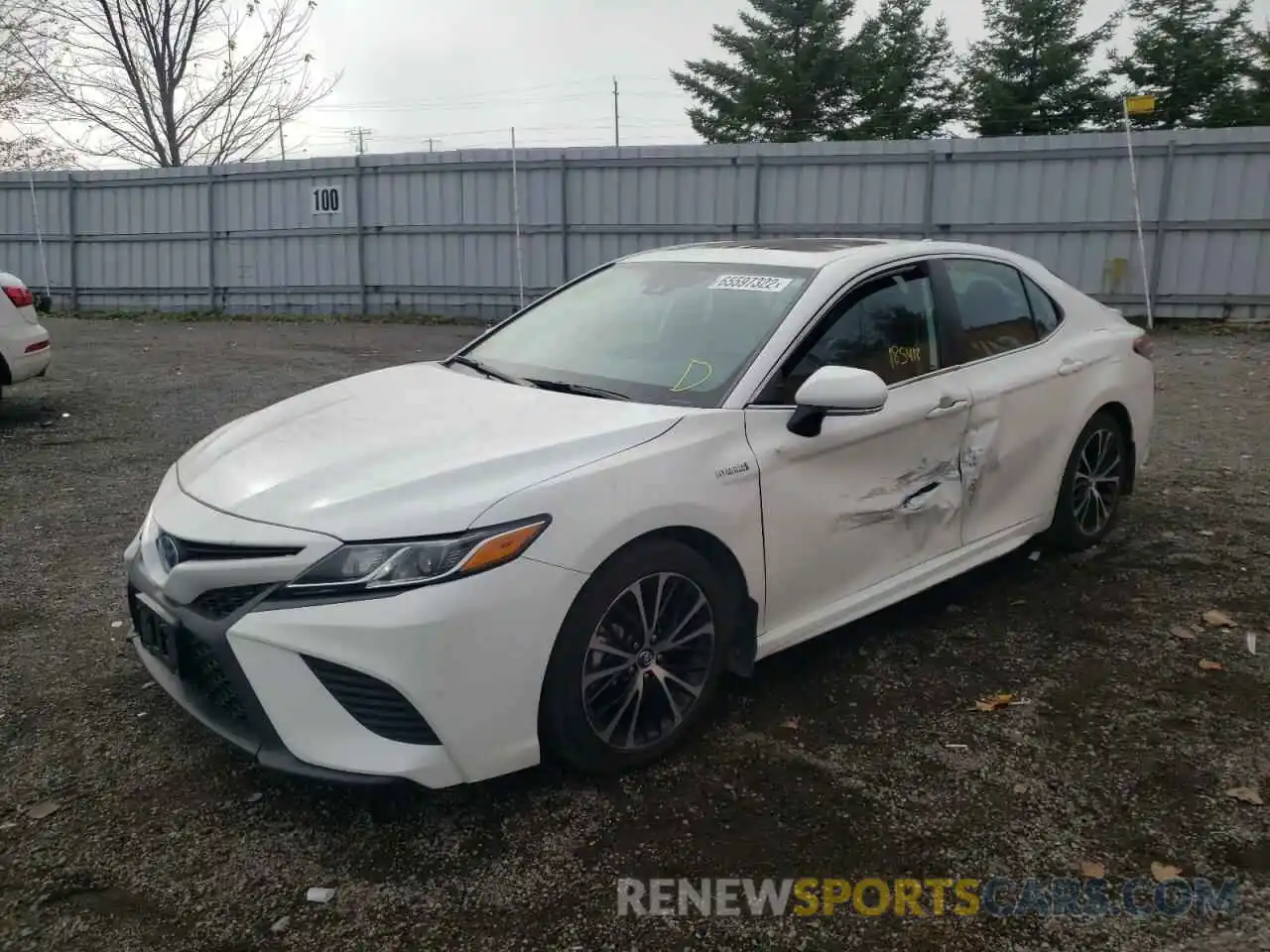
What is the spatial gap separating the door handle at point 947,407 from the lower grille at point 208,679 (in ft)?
8.08

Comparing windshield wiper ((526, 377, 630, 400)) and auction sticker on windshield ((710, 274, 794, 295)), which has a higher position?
auction sticker on windshield ((710, 274, 794, 295))

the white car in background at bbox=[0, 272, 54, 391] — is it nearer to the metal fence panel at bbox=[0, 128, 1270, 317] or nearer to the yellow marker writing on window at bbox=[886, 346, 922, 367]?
the yellow marker writing on window at bbox=[886, 346, 922, 367]

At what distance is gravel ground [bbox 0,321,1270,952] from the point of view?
2.42 m

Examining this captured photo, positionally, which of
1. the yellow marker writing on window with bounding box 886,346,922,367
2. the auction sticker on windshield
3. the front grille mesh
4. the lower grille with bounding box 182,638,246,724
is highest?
the auction sticker on windshield

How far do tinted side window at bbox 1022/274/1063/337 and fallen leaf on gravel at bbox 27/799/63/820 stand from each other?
400cm

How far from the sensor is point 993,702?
138 inches

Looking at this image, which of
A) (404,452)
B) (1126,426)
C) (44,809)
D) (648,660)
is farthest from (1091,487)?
(44,809)

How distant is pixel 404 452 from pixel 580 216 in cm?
1313

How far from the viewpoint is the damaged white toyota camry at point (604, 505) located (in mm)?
2582

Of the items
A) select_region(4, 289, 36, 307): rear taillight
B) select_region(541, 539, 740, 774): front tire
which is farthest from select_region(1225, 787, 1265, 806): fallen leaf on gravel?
select_region(4, 289, 36, 307): rear taillight

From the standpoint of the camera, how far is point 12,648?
387cm

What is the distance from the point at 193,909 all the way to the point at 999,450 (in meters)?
3.17

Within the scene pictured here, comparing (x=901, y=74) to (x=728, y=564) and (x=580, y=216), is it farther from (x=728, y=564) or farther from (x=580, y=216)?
(x=728, y=564)

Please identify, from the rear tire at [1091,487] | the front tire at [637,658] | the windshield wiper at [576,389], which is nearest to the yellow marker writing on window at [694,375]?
the windshield wiper at [576,389]
